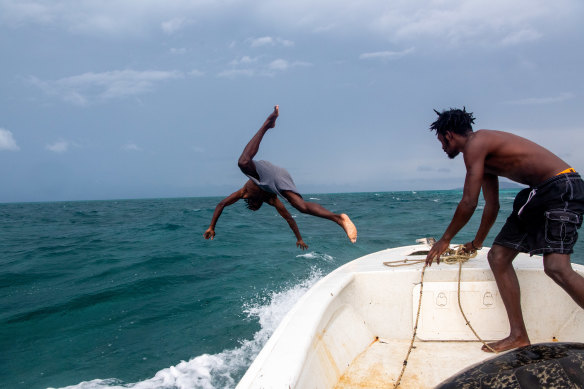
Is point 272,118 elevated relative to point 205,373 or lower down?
elevated

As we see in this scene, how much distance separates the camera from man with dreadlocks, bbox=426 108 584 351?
107 inches

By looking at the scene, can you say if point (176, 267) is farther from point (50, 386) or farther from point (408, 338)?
point (408, 338)

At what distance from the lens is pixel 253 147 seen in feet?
13.0

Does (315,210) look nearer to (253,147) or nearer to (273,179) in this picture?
(273,179)

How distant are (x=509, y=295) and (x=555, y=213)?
0.82 metres

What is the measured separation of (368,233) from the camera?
1614 cm

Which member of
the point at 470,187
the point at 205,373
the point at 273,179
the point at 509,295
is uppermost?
the point at 273,179

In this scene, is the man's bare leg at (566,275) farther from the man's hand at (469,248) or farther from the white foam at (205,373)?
the white foam at (205,373)

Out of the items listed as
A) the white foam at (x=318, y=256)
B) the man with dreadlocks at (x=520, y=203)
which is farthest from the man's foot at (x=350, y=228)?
the white foam at (x=318, y=256)

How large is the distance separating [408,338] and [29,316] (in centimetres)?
660

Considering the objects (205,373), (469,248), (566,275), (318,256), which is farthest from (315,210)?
(318,256)

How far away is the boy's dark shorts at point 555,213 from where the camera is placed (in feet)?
8.89

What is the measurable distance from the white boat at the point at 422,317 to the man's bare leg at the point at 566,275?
2.60 feet

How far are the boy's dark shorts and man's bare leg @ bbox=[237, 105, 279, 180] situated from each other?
2.39 m
